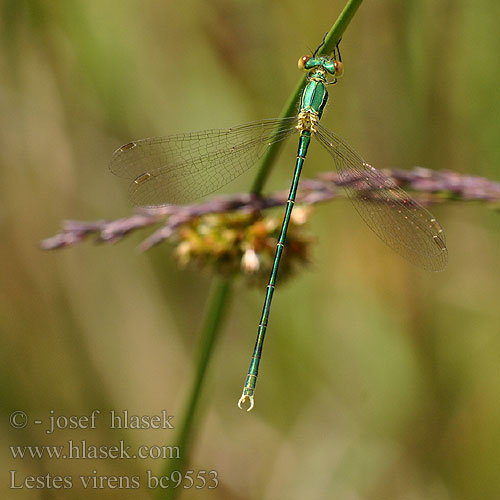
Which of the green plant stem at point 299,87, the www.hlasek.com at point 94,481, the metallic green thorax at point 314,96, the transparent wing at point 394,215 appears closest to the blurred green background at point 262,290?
the www.hlasek.com at point 94,481

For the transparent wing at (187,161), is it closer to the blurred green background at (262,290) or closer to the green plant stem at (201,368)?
the green plant stem at (201,368)

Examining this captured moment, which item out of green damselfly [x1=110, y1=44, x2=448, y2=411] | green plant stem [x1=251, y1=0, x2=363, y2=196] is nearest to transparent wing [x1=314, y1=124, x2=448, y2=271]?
green damselfly [x1=110, y1=44, x2=448, y2=411]

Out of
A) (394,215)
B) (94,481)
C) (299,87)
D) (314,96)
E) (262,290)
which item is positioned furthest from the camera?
(94,481)

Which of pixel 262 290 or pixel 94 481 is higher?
pixel 262 290

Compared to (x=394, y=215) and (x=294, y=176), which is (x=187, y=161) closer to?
(x=294, y=176)

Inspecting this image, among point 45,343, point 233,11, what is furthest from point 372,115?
point 45,343

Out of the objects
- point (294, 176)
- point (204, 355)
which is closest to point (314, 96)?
point (294, 176)

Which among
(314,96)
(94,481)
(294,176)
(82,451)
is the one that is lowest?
(94,481)
